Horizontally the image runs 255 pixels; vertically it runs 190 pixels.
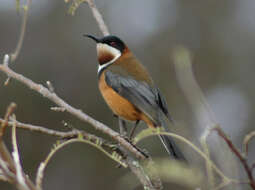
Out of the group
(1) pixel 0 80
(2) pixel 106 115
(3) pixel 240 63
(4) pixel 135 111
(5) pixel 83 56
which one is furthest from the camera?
(3) pixel 240 63

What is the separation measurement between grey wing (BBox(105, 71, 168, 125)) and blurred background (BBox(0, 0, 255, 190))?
14.8ft

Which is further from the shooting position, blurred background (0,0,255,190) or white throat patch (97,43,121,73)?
blurred background (0,0,255,190)

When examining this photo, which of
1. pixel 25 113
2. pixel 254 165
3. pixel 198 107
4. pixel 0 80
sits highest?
pixel 198 107

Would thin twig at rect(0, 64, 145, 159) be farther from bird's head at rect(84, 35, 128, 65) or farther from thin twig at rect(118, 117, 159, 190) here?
bird's head at rect(84, 35, 128, 65)

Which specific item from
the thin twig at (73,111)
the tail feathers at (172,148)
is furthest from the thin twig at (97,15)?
the tail feathers at (172,148)

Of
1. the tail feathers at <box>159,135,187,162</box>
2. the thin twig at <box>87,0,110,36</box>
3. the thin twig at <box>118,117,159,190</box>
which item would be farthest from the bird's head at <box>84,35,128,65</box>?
the thin twig at <box>118,117,159,190</box>

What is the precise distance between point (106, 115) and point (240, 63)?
532 cm

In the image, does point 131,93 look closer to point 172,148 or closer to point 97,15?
point 172,148

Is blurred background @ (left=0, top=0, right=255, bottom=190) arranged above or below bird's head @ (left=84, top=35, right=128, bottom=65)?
below

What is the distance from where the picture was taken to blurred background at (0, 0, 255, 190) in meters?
10.7

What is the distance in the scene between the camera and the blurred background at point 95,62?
10742mm

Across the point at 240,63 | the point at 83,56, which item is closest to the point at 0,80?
the point at 83,56

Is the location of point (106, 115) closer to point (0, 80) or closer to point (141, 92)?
point (0, 80)

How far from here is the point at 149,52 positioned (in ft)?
47.7
